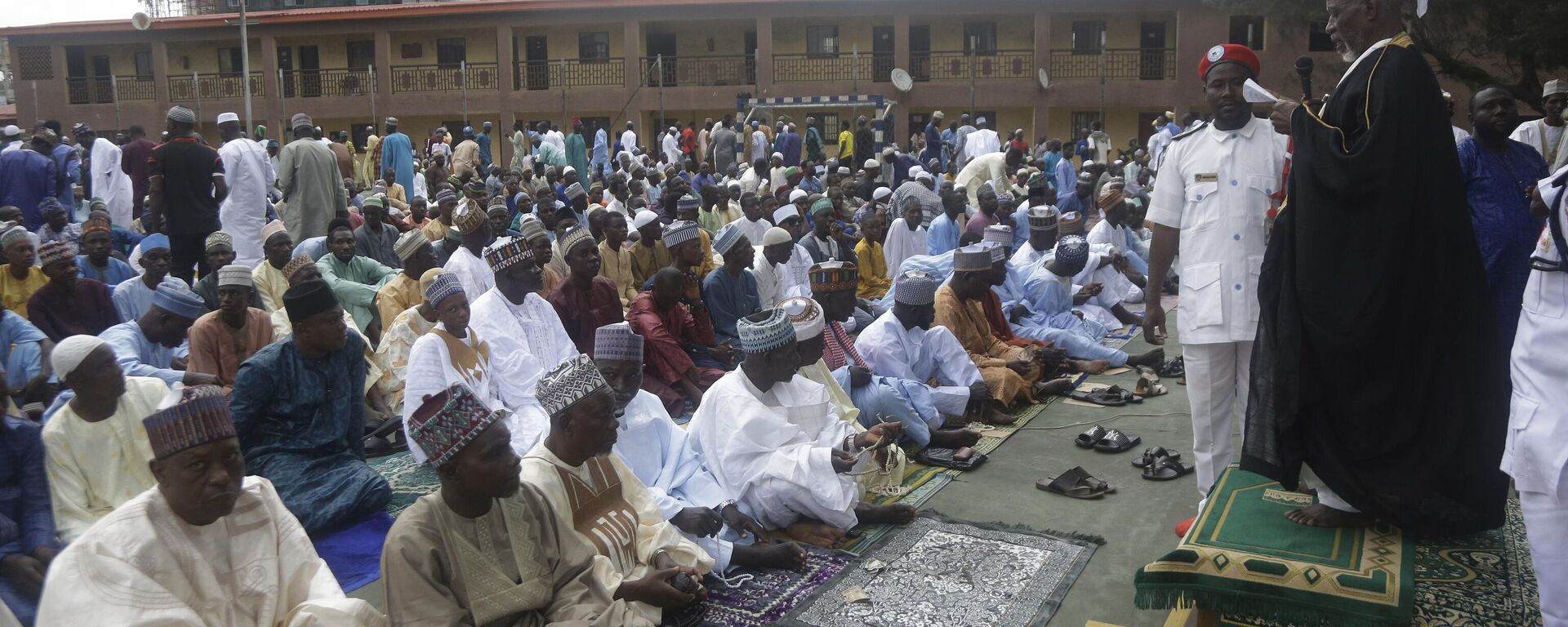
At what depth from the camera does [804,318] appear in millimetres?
5215

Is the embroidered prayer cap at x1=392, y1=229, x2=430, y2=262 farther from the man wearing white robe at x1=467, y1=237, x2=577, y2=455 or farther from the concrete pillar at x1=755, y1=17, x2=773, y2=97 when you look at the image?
the concrete pillar at x1=755, y1=17, x2=773, y2=97

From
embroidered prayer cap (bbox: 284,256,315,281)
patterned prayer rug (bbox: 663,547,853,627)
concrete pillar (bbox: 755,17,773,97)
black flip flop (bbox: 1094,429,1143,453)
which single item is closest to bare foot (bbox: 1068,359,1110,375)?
black flip flop (bbox: 1094,429,1143,453)

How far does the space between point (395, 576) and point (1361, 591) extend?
2650 millimetres

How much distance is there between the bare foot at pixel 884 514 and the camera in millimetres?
4777

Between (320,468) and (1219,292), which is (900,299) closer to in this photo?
(1219,292)

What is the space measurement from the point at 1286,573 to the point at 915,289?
3356mm

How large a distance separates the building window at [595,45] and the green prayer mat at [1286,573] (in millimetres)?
27358

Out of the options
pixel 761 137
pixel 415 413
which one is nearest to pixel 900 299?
pixel 415 413

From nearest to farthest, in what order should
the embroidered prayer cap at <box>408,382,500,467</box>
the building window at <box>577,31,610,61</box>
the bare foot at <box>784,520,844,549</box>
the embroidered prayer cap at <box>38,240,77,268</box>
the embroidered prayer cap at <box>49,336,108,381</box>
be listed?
the embroidered prayer cap at <box>408,382,500,467</box> → the embroidered prayer cap at <box>49,336,108,381</box> → the bare foot at <box>784,520,844,549</box> → the embroidered prayer cap at <box>38,240,77,268</box> → the building window at <box>577,31,610,61</box>

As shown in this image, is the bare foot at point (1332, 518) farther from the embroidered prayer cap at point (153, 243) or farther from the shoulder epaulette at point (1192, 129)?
the embroidered prayer cap at point (153, 243)

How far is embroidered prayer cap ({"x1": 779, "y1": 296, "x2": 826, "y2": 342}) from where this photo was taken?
5148mm

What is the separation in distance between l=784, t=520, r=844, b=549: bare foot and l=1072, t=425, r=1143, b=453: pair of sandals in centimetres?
197

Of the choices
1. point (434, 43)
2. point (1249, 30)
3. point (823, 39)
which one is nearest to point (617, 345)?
point (823, 39)

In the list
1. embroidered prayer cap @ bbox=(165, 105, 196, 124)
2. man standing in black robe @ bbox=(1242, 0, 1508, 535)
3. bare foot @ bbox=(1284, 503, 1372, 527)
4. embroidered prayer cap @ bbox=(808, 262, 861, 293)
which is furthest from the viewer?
embroidered prayer cap @ bbox=(165, 105, 196, 124)
